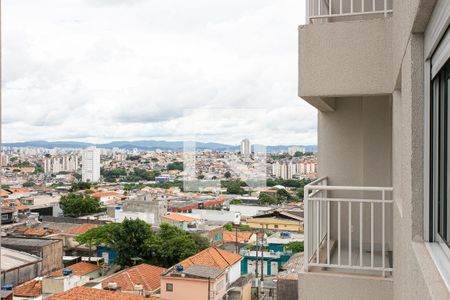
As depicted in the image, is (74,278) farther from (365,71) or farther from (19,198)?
(19,198)

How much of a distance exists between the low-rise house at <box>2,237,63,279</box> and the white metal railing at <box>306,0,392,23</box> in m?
16.4

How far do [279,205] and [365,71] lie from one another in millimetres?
22955

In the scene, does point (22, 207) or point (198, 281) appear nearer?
point (198, 281)

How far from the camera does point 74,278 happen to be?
13.2m

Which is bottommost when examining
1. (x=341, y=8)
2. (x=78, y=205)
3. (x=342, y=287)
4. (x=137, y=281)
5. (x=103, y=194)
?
(x=137, y=281)

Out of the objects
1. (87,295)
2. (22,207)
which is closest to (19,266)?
(87,295)

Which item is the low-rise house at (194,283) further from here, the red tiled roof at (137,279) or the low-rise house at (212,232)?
the low-rise house at (212,232)

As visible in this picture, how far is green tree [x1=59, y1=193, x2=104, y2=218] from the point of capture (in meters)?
29.0

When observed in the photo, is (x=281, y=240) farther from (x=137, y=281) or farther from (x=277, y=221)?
(x=137, y=281)

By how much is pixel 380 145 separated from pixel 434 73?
2.75 metres

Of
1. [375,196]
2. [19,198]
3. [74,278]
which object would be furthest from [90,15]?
[375,196]

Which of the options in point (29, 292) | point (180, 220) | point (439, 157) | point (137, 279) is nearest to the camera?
point (439, 157)

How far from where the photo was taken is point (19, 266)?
15961mm

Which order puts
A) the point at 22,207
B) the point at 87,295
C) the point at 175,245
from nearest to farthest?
the point at 87,295
the point at 175,245
the point at 22,207
